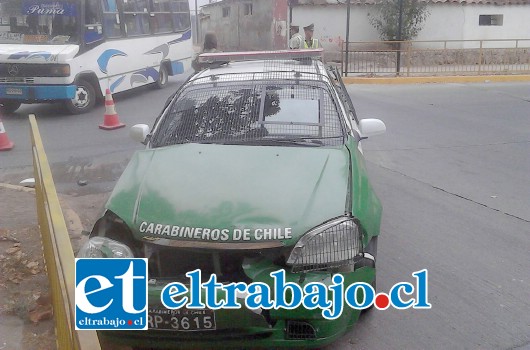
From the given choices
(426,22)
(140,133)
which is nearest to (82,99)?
(140,133)

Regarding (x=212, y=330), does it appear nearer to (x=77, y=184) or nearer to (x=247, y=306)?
(x=247, y=306)

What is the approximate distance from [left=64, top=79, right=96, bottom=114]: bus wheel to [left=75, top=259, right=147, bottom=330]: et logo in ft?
31.5

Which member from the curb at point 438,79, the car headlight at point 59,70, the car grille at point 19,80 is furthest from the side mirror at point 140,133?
the curb at point 438,79

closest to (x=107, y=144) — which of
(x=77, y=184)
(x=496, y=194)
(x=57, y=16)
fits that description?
→ (x=77, y=184)

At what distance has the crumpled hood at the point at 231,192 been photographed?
11.3 ft

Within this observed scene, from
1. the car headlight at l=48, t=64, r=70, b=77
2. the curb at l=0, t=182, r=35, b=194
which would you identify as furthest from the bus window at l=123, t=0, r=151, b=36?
the curb at l=0, t=182, r=35, b=194

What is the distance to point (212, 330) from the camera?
3.27 metres

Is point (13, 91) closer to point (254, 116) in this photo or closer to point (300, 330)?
point (254, 116)

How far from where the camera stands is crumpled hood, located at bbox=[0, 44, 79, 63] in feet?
37.4

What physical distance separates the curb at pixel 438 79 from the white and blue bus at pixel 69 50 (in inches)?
246

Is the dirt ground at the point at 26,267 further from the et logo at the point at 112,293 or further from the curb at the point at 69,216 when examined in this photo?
the et logo at the point at 112,293

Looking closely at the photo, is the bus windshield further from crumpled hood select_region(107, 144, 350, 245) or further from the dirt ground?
crumpled hood select_region(107, 144, 350, 245)

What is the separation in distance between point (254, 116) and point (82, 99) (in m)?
8.50

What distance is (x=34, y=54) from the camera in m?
11.4
